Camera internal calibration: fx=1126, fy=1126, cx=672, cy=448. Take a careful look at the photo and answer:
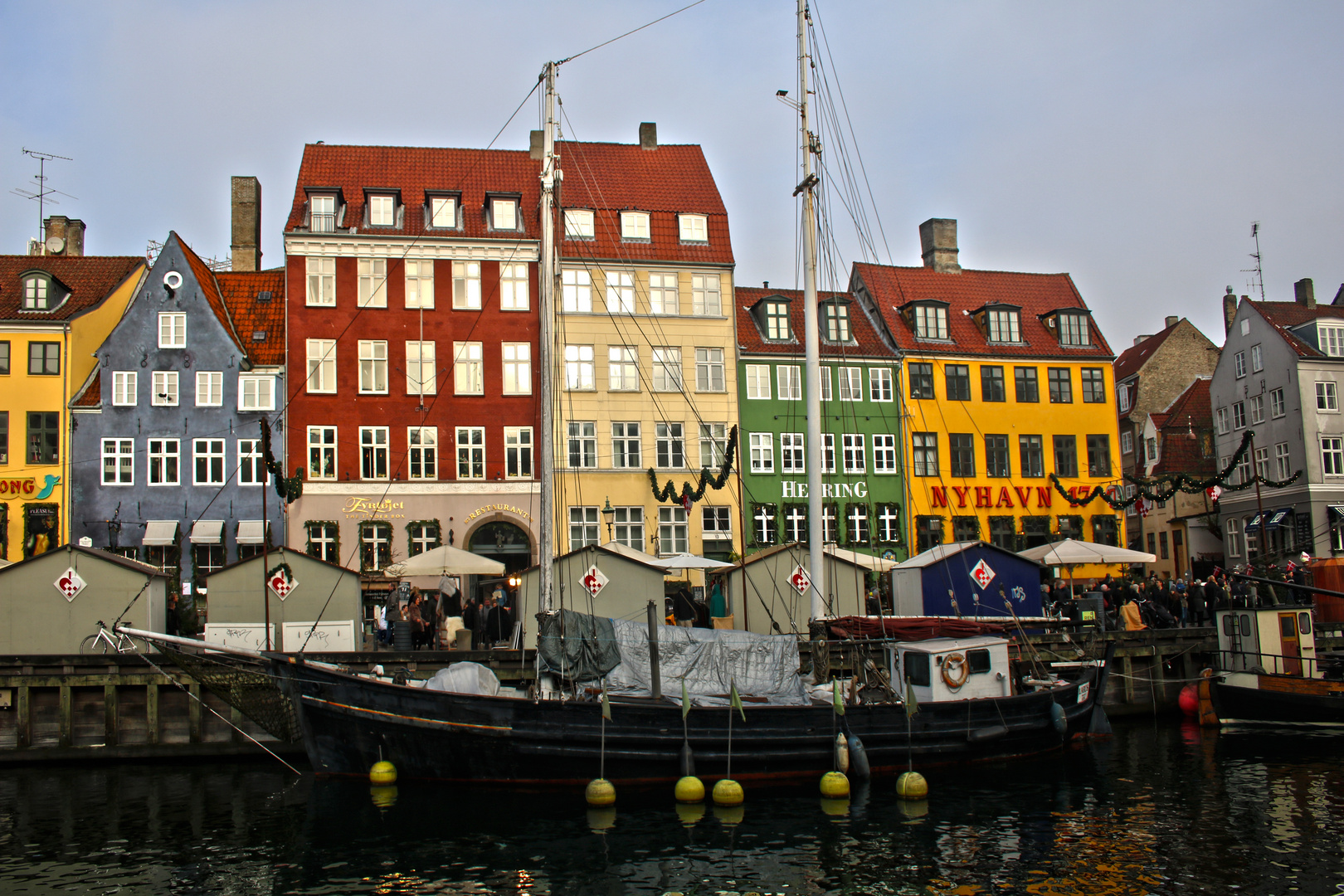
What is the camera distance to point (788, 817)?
21.0m

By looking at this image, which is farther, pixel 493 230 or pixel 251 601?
pixel 493 230

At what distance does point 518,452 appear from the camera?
42750 millimetres

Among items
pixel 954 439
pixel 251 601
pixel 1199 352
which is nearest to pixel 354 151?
pixel 251 601

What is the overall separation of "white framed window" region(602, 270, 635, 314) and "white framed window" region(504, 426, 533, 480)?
6047 mm

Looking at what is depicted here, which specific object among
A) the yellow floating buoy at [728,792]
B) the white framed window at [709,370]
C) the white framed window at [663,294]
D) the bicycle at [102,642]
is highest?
the white framed window at [663,294]

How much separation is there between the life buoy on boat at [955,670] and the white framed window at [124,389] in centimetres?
3074

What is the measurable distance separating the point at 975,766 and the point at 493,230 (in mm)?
27956

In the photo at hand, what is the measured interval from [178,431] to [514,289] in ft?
43.9

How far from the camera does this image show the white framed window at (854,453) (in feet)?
155

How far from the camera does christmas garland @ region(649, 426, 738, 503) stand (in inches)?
1587

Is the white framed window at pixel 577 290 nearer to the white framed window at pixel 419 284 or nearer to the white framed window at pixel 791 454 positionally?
the white framed window at pixel 419 284

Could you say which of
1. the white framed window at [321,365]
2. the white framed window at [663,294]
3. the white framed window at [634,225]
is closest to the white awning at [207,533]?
the white framed window at [321,365]

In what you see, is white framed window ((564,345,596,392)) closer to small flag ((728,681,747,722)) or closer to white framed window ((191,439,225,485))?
white framed window ((191,439,225,485))

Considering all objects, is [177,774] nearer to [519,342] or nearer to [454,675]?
[454,675]
